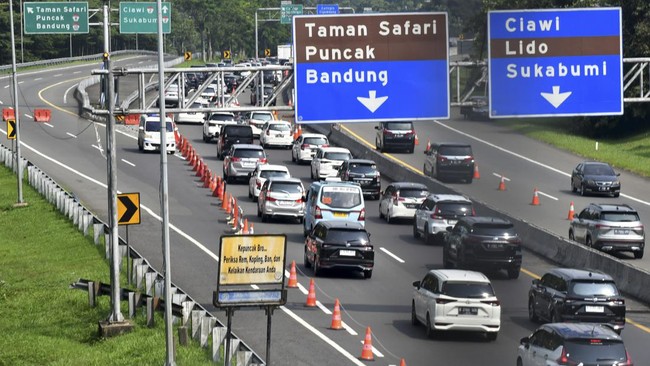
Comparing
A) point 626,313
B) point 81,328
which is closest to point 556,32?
point 626,313

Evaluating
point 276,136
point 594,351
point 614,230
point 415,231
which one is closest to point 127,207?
point 594,351

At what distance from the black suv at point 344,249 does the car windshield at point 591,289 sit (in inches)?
325

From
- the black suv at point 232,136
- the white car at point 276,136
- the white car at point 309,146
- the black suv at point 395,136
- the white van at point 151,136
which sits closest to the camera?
the white car at point 309,146

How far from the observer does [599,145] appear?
2968 inches

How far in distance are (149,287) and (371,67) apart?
38.6 ft

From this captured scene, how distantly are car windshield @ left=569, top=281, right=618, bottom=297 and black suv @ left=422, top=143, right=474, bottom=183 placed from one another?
95.7ft

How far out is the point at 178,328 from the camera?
33.2m

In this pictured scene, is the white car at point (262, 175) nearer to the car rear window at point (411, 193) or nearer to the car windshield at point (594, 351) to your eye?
the car rear window at point (411, 193)

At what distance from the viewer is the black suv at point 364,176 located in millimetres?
59175

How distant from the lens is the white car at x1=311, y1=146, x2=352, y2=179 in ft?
207

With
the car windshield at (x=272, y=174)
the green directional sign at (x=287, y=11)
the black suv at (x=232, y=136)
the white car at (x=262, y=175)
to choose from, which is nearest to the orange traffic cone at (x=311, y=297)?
the white car at (x=262, y=175)

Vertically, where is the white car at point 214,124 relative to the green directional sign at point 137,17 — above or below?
below

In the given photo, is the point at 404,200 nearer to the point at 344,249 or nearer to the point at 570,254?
the point at 570,254

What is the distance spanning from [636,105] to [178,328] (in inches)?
1479
